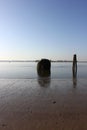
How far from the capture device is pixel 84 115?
11.1m

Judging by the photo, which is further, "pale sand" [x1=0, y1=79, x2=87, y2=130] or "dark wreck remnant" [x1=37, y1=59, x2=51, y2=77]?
"dark wreck remnant" [x1=37, y1=59, x2=51, y2=77]

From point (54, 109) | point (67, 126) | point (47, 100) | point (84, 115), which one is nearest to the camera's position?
point (67, 126)

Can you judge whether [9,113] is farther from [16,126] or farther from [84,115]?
[84,115]

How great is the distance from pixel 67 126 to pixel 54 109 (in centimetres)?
290

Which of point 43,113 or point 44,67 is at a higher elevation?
point 44,67

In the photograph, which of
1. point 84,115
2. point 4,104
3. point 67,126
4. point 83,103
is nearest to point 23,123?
point 67,126

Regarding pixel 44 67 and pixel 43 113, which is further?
pixel 44 67

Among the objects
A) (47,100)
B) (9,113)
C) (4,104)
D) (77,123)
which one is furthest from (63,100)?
(77,123)

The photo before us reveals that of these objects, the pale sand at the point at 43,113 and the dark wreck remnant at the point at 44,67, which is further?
the dark wreck remnant at the point at 44,67

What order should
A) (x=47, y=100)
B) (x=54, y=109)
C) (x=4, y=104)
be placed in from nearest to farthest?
(x=54, y=109), (x=4, y=104), (x=47, y=100)

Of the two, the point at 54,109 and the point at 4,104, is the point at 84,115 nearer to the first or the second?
the point at 54,109

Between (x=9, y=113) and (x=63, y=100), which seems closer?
(x=9, y=113)

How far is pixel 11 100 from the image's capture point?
48.6 feet

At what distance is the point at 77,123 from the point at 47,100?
508 centimetres
